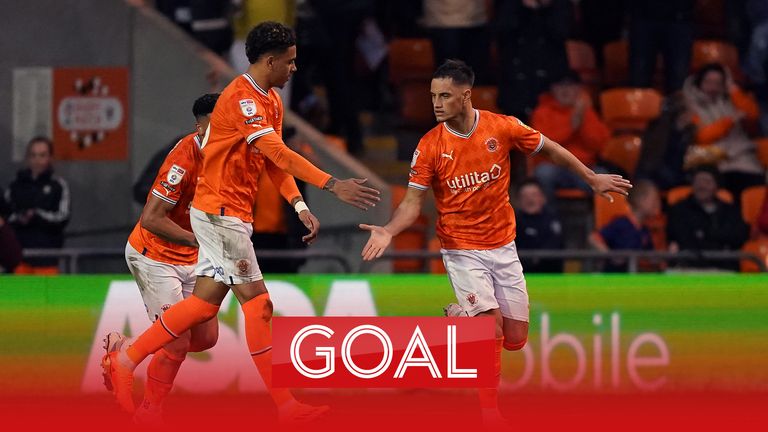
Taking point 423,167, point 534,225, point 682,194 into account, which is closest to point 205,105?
point 423,167

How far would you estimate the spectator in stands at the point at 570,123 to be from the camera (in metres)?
14.4

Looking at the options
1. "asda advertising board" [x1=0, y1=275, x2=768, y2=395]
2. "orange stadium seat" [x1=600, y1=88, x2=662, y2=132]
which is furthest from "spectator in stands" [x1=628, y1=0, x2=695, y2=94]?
"asda advertising board" [x1=0, y1=275, x2=768, y2=395]

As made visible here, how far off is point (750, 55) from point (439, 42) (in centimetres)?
340

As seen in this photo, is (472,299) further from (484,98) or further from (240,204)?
(484,98)

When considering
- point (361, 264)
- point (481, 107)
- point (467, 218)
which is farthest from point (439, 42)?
point (467, 218)

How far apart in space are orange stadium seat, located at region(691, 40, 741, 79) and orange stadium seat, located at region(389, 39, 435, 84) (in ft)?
9.08

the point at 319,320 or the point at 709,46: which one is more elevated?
the point at 709,46

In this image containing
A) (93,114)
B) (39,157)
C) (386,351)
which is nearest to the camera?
(386,351)

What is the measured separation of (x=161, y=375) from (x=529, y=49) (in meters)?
6.78

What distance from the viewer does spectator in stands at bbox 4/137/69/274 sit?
42.7 feet

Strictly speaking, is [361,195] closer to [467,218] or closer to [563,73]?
[467,218]

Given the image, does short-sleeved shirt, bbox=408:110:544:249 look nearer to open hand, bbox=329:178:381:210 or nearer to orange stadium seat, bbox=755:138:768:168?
open hand, bbox=329:178:381:210

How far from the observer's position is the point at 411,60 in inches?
641

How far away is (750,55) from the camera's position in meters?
16.2
